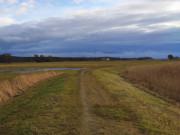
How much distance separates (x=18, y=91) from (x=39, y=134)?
14117mm

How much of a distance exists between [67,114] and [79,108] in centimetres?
89

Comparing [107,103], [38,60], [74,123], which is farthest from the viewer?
[38,60]

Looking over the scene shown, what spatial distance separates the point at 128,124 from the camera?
6543mm

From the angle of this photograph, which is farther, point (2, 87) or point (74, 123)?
point (2, 87)

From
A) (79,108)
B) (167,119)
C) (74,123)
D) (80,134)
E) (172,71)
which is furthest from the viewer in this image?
(172,71)

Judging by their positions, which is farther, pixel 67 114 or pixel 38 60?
pixel 38 60

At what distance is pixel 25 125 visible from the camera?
21.7 feet

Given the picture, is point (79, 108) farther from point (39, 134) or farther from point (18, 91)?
point (18, 91)

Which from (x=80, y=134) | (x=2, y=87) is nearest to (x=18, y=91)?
(x=2, y=87)

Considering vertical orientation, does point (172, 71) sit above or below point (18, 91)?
above

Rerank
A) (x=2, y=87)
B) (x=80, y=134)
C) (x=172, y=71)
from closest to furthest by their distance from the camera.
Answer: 1. (x=80, y=134)
2. (x=2, y=87)
3. (x=172, y=71)

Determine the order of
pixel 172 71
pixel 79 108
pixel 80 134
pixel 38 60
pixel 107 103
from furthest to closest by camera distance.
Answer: pixel 38 60 < pixel 172 71 < pixel 107 103 < pixel 79 108 < pixel 80 134

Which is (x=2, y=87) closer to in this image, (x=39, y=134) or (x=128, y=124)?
(x=39, y=134)

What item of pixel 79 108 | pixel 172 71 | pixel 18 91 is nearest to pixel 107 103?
pixel 79 108
